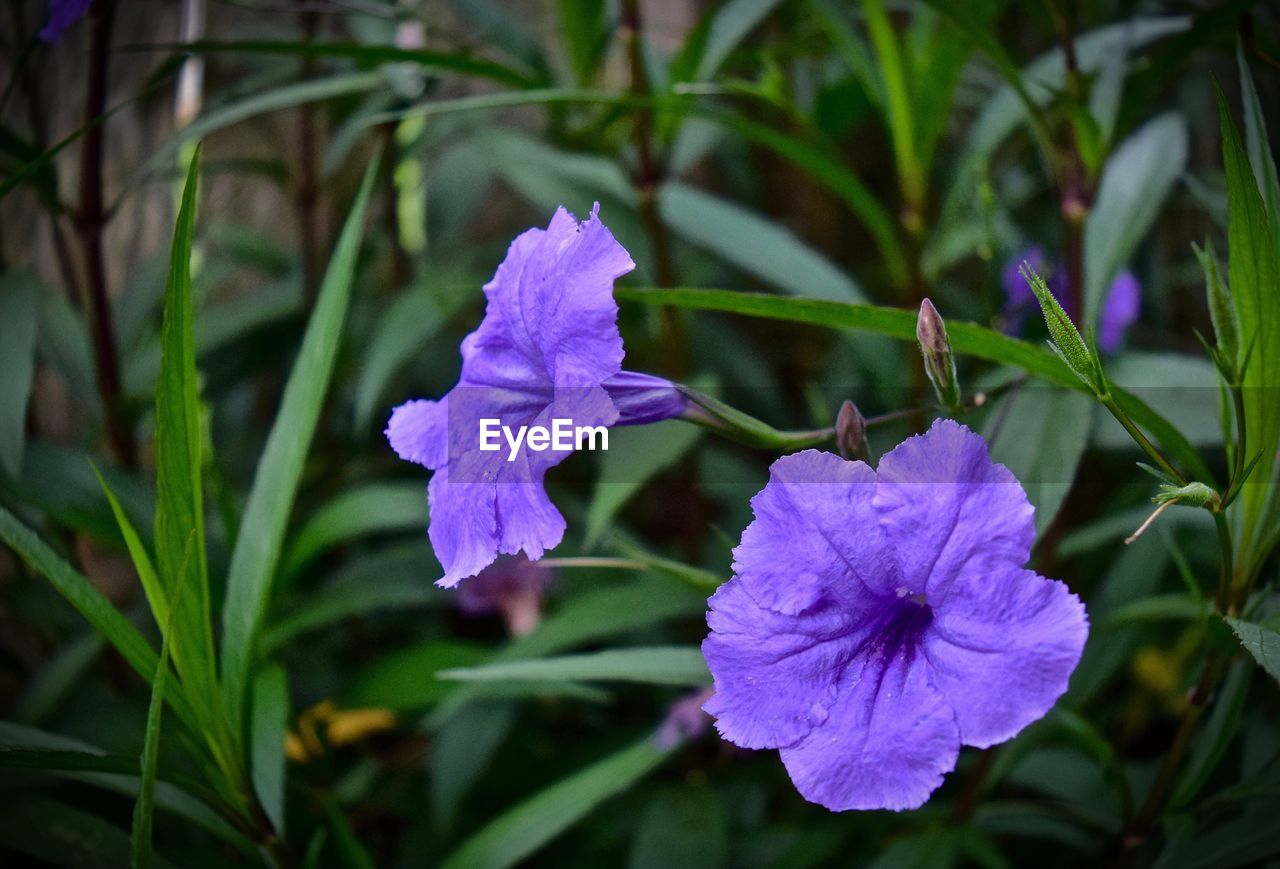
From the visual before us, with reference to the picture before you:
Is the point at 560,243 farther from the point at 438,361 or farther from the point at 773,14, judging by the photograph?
the point at 773,14

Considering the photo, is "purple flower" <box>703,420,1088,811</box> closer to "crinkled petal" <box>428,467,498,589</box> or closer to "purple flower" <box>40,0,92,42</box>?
"crinkled petal" <box>428,467,498,589</box>

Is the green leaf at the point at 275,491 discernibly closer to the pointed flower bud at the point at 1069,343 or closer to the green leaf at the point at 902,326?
the green leaf at the point at 902,326

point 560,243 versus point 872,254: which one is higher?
point 560,243

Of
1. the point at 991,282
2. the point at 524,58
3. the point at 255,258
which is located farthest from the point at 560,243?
the point at 255,258

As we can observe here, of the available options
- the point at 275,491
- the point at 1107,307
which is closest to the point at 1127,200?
the point at 1107,307

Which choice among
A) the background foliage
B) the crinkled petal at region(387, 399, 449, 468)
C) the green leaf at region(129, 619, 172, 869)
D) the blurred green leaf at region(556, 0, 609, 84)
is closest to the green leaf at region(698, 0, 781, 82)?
the background foliage

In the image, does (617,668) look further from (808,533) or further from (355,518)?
(355,518)
